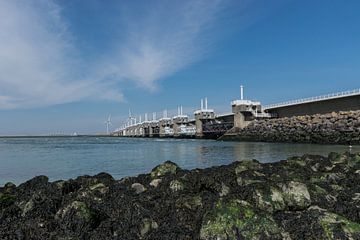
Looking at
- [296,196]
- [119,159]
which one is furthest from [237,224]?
[119,159]

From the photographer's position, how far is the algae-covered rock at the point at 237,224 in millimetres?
5996

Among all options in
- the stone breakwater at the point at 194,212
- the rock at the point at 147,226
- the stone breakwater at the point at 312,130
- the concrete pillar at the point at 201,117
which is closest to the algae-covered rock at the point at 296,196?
the stone breakwater at the point at 194,212

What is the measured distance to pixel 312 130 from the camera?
58156 millimetres

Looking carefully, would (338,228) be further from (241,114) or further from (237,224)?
(241,114)

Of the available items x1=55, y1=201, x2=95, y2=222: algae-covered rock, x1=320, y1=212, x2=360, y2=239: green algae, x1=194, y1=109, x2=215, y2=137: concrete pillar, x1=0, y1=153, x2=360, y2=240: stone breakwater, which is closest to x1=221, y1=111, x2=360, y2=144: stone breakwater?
x1=194, y1=109, x2=215, y2=137: concrete pillar

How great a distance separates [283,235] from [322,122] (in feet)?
182

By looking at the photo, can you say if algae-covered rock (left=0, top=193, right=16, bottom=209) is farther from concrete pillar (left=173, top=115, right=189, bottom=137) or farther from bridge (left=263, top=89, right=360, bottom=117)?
concrete pillar (left=173, top=115, right=189, bottom=137)

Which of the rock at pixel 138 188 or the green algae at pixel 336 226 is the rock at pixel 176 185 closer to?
the rock at pixel 138 188

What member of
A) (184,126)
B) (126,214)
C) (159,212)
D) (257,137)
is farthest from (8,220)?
(184,126)

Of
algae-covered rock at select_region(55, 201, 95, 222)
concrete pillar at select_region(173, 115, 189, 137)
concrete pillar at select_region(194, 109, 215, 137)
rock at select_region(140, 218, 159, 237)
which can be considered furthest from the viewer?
concrete pillar at select_region(173, 115, 189, 137)

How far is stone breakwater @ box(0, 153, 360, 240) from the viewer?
6.22 m

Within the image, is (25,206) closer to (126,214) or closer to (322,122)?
(126,214)

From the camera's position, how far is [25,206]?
8750 mm

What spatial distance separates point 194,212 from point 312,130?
53841 millimetres
